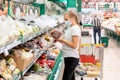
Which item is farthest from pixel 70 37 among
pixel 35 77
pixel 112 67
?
pixel 112 67

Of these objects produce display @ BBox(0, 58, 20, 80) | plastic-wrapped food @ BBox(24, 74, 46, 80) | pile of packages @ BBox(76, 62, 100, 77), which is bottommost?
pile of packages @ BBox(76, 62, 100, 77)

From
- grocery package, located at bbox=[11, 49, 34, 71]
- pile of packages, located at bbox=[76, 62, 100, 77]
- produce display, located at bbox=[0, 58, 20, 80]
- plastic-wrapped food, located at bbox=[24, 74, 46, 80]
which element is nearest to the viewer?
produce display, located at bbox=[0, 58, 20, 80]

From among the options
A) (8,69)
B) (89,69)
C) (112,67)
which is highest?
(8,69)

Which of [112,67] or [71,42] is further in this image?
[112,67]

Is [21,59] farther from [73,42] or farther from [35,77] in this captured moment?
[73,42]

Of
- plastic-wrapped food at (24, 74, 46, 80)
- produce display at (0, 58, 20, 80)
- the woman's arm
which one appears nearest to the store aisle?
the woman's arm

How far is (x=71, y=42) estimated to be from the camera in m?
3.93

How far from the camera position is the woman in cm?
386

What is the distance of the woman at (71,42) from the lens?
12.6ft

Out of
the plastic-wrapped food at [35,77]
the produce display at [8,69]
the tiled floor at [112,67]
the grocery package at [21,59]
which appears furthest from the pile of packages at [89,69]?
the produce display at [8,69]

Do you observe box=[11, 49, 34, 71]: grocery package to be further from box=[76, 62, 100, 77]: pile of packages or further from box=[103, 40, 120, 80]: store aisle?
box=[103, 40, 120, 80]: store aisle

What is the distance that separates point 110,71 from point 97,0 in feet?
71.6

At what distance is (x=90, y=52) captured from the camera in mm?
5641

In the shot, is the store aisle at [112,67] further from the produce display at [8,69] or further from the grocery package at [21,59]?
the produce display at [8,69]
